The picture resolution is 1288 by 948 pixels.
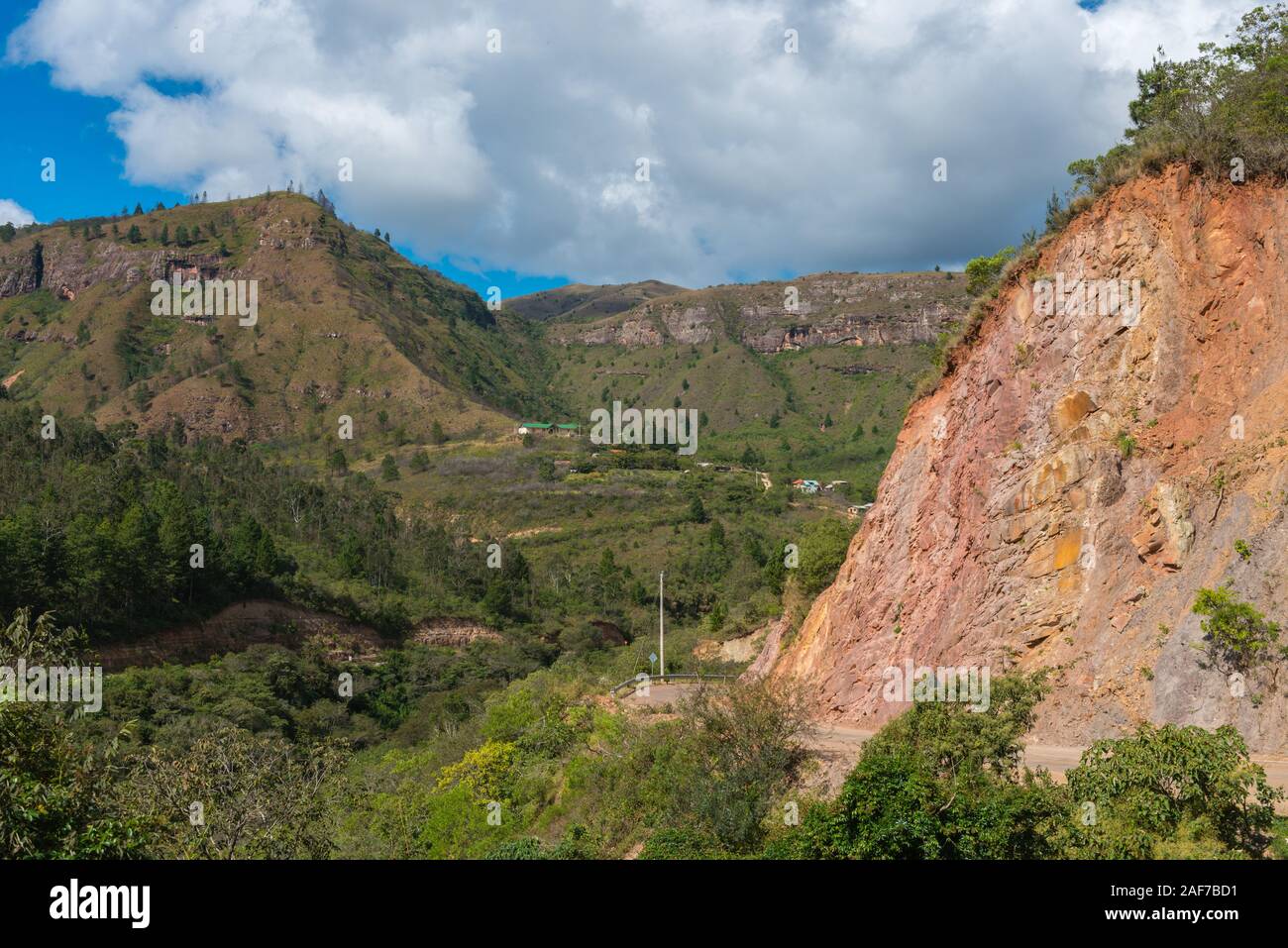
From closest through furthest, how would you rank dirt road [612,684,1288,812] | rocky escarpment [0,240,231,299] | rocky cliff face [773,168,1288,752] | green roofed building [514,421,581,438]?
dirt road [612,684,1288,812] → rocky cliff face [773,168,1288,752] → green roofed building [514,421,581,438] → rocky escarpment [0,240,231,299]

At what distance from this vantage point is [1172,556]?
659 inches

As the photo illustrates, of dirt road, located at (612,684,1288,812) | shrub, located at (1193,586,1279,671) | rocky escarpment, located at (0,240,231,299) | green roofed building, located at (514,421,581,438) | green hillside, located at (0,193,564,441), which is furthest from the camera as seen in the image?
rocky escarpment, located at (0,240,231,299)

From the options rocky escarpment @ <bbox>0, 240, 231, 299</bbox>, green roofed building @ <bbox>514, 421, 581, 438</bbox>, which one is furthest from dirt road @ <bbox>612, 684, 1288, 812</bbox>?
rocky escarpment @ <bbox>0, 240, 231, 299</bbox>

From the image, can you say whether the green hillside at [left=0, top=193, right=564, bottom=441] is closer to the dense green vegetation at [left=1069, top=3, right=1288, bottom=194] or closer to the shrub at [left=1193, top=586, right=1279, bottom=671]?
the dense green vegetation at [left=1069, top=3, right=1288, bottom=194]

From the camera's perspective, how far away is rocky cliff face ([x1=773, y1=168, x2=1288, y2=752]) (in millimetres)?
15891

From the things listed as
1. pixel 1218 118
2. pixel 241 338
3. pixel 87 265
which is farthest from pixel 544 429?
pixel 1218 118

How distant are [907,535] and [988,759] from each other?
11.1 metres

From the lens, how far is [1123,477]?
18.1 metres

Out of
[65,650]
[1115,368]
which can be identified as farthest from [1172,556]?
[65,650]

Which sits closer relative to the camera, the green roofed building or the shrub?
the shrub

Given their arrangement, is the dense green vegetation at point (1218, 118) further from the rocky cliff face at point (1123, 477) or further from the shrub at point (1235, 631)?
the shrub at point (1235, 631)

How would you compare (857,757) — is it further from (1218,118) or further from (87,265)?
(87,265)

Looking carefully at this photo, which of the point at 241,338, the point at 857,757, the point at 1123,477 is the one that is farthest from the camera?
the point at 241,338
